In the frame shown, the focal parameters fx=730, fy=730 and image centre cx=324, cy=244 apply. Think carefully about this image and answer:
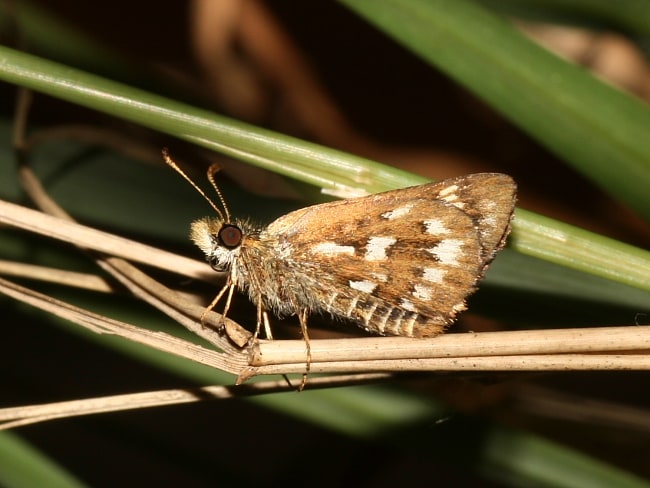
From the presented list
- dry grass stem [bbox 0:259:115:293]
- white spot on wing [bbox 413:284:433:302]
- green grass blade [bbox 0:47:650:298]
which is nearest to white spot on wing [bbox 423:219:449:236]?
white spot on wing [bbox 413:284:433:302]

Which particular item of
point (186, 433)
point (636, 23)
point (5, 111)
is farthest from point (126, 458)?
point (636, 23)

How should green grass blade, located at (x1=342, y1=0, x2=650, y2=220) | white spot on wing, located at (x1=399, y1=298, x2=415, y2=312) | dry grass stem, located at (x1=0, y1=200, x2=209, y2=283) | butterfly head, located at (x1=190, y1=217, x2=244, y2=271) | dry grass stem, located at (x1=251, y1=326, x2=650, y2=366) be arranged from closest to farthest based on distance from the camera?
dry grass stem, located at (x1=251, y1=326, x2=650, y2=366), dry grass stem, located at (x1=0, y1=200, x2=209, y2=283), green grass blade, located at (x1=342, y1=0, x2=650, y2=220), white spot on wing, located at (x1=399, y1=298, x2=415, y2=312), butterfly head, located at (x1=190, y1=217, x2=244, y2=271)

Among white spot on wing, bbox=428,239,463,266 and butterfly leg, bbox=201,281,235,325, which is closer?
butterfly leg, bbox=201,281,235,325

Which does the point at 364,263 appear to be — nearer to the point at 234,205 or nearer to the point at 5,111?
the point at 234,205

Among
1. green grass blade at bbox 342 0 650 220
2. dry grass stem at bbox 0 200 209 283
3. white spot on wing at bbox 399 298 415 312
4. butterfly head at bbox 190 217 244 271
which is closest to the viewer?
dry grass stem at bbox 0 200 209 283

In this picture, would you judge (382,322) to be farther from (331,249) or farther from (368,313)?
(331,249)

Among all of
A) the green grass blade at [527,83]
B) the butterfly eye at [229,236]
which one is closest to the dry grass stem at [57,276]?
the butterfly eye at [229,236]

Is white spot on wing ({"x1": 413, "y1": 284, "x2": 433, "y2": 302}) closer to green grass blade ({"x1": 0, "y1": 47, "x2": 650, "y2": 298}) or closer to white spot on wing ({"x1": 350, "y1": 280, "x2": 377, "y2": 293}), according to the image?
white spot on wing ({"x1": 350, "y1": 280, "x2": 377, "y2": 293})

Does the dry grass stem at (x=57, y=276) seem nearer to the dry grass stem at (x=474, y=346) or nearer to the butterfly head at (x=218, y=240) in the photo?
the butterfly head at (x=218, y=240)
